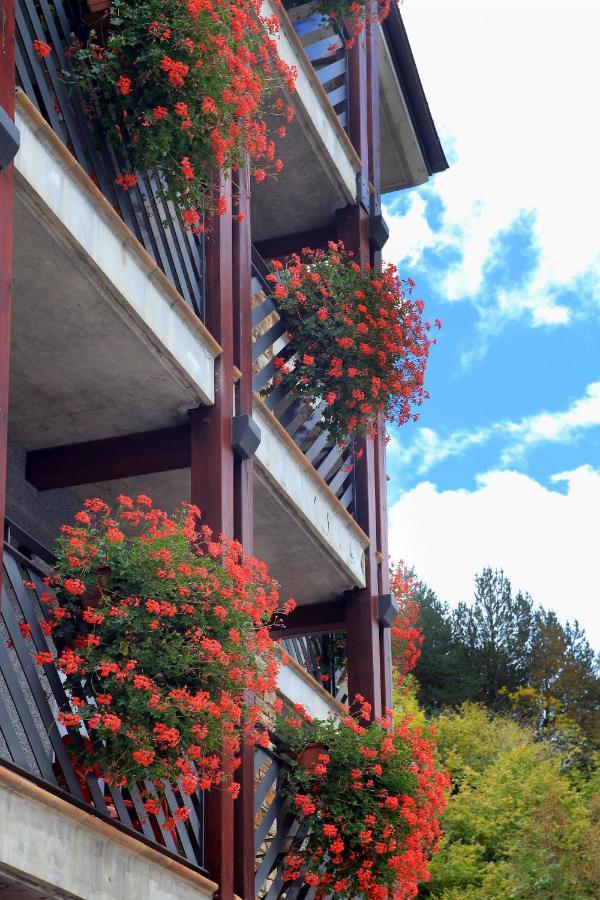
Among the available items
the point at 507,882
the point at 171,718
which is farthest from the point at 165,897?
the point at 507,882

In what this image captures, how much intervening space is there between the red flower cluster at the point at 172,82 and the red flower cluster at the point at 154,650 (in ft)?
7.77

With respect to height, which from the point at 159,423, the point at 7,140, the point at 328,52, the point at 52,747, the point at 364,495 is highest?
the point at 328,52

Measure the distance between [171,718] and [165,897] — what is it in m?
1.15

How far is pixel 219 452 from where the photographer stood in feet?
30.7

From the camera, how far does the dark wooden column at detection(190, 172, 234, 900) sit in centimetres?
836

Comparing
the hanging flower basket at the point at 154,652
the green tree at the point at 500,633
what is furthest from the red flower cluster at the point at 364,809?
the green tree at the point at 500,633

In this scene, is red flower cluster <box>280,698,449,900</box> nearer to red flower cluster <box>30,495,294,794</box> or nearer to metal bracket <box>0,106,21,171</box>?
red flower cluster <box>30,495,294,794</box>

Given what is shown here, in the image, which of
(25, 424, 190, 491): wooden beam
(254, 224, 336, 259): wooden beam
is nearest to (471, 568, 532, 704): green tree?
(254, 224, 336, 259): wooden beam

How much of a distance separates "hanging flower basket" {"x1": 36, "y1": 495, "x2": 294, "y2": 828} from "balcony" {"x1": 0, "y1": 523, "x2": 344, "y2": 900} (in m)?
0.13

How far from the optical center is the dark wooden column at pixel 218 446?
329 inches

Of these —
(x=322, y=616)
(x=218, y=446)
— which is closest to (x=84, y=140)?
(x=218, y=446)

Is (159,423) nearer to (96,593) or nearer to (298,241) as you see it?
(96,593)

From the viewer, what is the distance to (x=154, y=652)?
733 centimetres

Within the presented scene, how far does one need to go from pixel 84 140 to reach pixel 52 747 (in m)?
3.66
